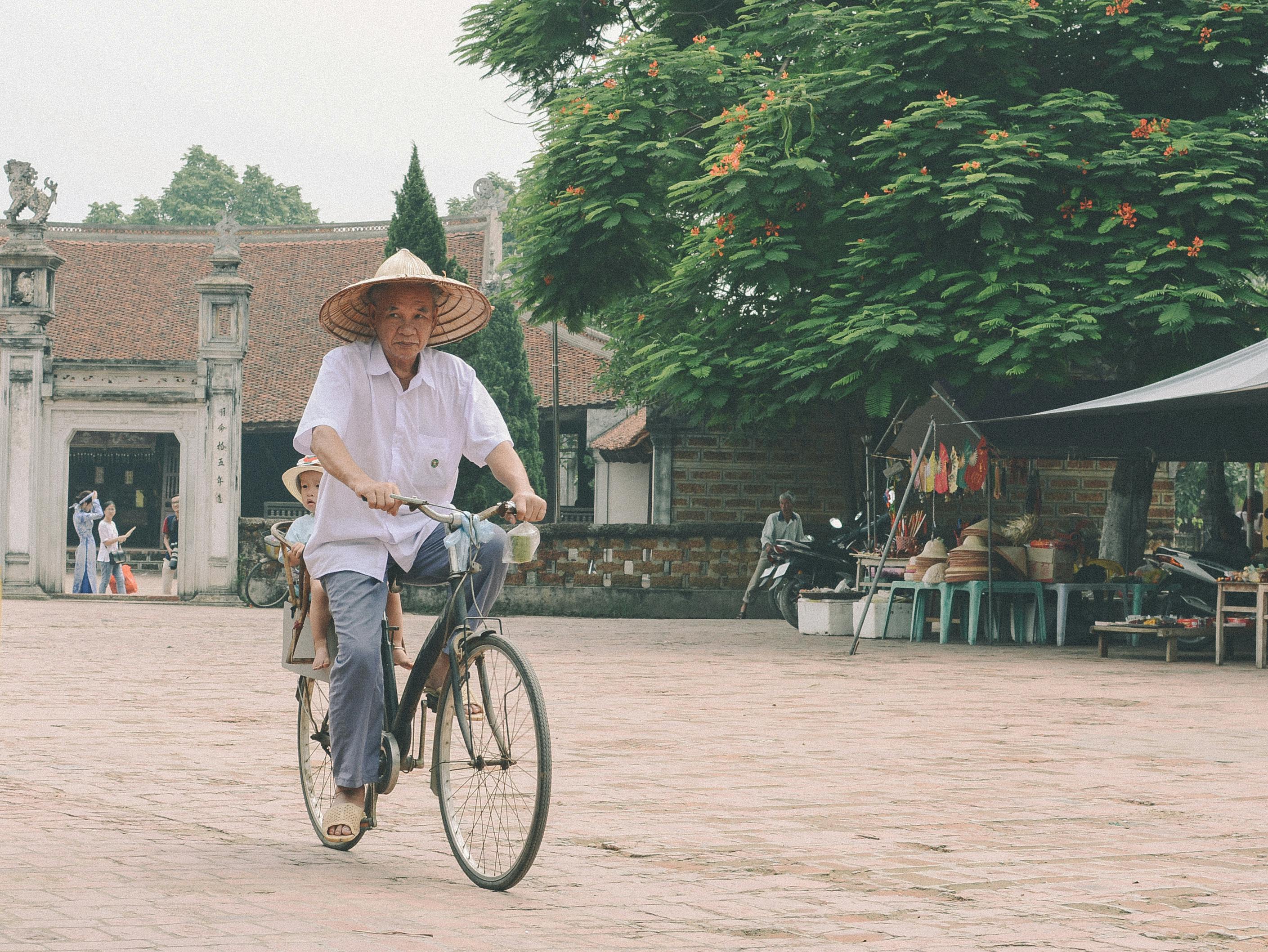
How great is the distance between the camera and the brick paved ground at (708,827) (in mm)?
4277

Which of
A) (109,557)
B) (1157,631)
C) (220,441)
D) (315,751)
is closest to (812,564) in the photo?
(1157,631)

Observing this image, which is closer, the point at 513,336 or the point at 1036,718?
the point at 1036,718

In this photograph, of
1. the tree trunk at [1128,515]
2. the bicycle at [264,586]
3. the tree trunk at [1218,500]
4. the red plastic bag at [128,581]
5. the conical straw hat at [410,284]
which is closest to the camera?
the conical straw hat at [410,284]

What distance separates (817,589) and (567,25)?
313 inches

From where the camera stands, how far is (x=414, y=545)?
16.9 ft

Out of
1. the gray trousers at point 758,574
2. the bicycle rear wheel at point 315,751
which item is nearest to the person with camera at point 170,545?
the gray trousers at point 758,574

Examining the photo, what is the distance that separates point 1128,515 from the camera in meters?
18.7

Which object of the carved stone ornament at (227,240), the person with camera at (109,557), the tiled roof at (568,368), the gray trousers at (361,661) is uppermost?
the carved stone ornament at (227,240)

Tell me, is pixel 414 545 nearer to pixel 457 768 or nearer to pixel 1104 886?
pixel 457 768

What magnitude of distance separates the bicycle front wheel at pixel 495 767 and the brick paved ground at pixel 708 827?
0.43ft

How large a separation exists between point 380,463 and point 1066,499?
1925cm

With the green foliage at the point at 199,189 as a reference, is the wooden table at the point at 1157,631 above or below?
below

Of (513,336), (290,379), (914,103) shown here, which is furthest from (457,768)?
(290,379)

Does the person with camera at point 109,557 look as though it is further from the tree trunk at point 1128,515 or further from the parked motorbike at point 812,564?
the tree trunk at point 1128,515
